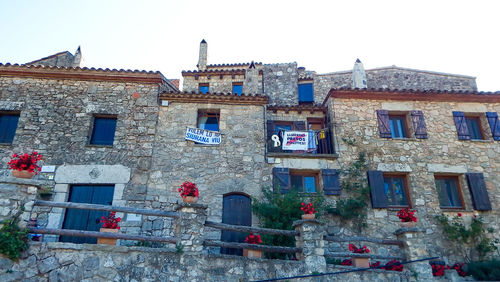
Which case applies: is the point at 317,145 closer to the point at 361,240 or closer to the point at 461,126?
the point at 361,240

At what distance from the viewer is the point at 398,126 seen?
12.2 meters

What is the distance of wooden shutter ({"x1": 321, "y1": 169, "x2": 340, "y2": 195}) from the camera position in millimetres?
10594

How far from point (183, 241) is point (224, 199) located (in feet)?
12.6

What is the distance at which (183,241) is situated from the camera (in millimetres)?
6598

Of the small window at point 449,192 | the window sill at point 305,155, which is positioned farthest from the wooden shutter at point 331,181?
the small window at point 449,192

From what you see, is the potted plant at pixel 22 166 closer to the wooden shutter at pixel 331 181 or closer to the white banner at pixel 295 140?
the white banner at pixel 295 140

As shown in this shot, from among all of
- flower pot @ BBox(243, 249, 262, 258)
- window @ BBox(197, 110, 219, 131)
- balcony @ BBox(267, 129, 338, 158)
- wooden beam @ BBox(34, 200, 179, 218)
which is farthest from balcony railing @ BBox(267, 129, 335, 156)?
wooden beam @ BBox(34, 200, 179, 218)

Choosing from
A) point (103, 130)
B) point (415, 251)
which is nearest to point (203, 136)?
point (103, 130)

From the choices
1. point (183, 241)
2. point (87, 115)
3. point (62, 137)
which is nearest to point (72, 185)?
point (62, 137)

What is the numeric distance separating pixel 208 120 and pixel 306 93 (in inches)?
292

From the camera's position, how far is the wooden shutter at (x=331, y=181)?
1059cm

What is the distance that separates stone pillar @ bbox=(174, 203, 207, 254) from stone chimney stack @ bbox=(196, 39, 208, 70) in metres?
11.7

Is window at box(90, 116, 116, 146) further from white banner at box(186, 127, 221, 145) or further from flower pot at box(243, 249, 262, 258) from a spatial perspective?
flower pot at box(243, 249, 262, 258)

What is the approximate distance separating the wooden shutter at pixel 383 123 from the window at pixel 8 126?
41.3 feet
